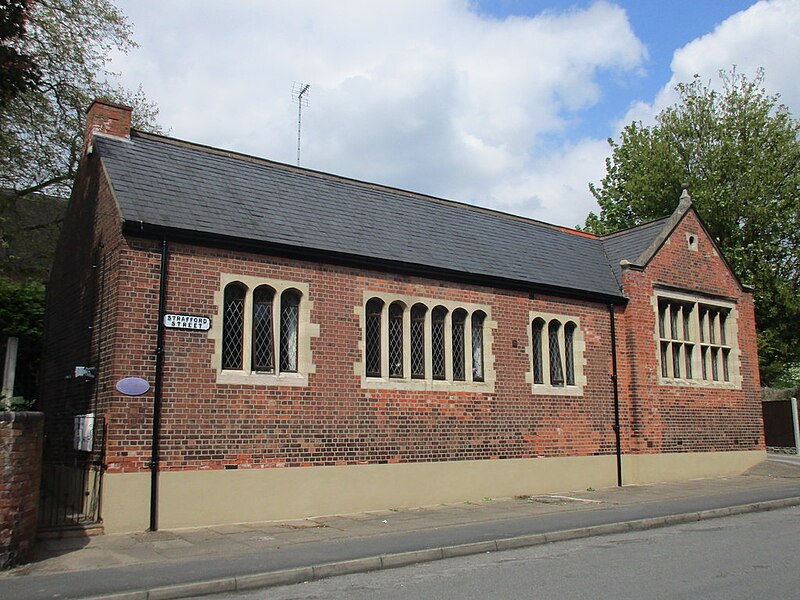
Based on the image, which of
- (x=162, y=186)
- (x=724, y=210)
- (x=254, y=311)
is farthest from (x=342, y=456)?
(x=724, y=210)

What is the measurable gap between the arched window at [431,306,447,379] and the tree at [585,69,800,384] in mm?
19953

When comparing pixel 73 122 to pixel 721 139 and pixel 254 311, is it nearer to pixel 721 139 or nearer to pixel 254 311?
pixel 254 311

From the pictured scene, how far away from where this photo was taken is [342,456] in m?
14.1

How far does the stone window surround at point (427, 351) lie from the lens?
1483 centimetres

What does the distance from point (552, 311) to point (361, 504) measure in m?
7.00

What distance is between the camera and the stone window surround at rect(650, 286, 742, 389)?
19.7 metres

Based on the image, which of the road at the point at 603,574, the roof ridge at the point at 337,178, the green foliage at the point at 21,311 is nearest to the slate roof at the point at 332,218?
the roof ridge at the point at 337,178

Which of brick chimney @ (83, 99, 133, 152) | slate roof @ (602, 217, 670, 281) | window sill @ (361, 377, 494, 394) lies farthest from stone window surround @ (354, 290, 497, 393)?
brick chimney @ (83, 99, 133, 152)

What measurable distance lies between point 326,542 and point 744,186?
1073 inches

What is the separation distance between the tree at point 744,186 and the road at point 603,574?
75.6 ft

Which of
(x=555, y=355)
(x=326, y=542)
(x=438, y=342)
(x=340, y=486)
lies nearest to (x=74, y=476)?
(x=340, y=486)

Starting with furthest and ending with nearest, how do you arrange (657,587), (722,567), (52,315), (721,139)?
1. (721,139)
2. (52,315)
3. (722,567)
4. (657,587)

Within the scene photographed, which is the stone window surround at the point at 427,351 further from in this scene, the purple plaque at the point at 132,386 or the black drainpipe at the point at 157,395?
the purple plaque at the point at 132,386

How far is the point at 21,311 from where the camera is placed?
65.1ft
